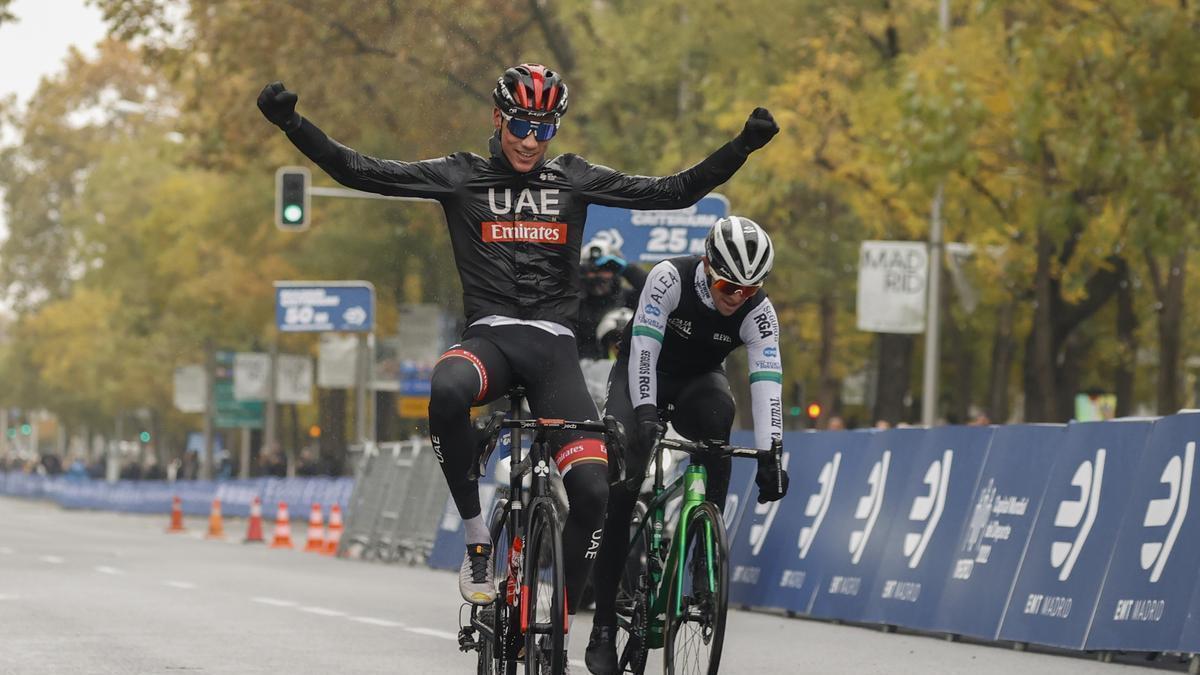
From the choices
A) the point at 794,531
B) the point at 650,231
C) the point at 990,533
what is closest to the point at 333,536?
the point at 650,231

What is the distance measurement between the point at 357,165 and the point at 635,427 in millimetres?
1436

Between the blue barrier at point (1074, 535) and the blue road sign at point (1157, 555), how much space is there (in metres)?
0.12

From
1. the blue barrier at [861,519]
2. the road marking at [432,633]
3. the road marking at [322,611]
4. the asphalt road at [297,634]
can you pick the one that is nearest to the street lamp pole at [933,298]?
the asphalt road at [297,634]

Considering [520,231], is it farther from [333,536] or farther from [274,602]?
[333,536]

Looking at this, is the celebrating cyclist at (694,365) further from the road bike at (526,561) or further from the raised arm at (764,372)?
the road bike at (526,561)

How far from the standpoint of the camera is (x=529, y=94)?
26.2ft

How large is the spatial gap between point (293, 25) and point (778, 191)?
8.11m

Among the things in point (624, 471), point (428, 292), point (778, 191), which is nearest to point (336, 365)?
point (428, 292)

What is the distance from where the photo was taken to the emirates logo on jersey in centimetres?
812

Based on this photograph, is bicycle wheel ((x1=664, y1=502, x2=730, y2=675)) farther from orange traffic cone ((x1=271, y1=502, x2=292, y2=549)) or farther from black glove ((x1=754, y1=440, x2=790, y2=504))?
orange traffic cone ((x1=271, y1=502, x2=292, y2=549))

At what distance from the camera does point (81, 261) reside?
73.8 m

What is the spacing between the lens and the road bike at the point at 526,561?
7.55 metres

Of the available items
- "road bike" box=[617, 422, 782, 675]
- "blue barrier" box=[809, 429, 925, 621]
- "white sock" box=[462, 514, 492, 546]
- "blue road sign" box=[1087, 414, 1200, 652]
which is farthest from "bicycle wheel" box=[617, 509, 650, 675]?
"blue barrier" box=[809, 429, 925, 621]

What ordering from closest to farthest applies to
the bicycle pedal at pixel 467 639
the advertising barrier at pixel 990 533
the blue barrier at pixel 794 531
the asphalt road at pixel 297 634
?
the bicycle pedal at pixel 467 639
the asphalt road at pixel 297 634
the advertising barrier at pixel 990 533
the blue barrier at pixel 794 531
